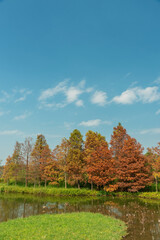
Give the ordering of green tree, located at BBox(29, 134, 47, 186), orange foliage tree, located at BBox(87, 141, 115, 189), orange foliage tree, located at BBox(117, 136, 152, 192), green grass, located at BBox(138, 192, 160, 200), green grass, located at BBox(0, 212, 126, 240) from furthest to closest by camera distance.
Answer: green tree, located at BBox(29, 134, 47, 186) → orange foliage tree, located at BBox(87, 141, 115, 189) → orange foliage tree, located at BBox(117, 136, 152, 192) → green grass, located at BBox(138, 192, 160, 200) → green grass, located at BBox(0, 212, 126, 240)

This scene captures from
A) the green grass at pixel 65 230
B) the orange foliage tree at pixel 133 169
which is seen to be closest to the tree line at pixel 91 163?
the orange foliage tree at pixel 133 169

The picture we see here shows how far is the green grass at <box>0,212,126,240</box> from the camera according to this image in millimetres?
10953

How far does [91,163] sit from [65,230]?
2644 centimetres

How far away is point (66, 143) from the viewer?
43594 millimetres

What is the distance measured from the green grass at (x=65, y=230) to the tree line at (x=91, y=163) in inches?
859

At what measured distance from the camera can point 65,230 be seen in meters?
12.1

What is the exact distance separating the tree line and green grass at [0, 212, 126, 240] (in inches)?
859

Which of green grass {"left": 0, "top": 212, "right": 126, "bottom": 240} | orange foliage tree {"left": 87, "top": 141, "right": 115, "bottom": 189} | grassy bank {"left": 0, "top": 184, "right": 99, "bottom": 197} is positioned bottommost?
grassy bank {"left": 0, "top": 184, "right": 99, "bottom": 197}

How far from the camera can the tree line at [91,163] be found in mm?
35562

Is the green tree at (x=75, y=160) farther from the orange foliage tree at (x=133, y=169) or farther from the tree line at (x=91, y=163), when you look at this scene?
the orange foliage tree at (x=133, y=169)

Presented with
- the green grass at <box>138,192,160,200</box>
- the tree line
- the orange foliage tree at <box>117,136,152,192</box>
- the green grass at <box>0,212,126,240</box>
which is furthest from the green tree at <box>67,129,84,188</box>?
the green grass at <box>0,212,126,240</box>

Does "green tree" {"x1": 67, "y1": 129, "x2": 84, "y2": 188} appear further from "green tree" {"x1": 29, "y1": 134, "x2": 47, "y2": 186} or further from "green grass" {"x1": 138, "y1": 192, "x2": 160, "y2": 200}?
"green grass" {"x1": 138, "y1": 192, "x2": 160, "y2": 200}

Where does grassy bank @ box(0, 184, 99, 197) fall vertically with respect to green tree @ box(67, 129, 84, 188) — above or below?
below

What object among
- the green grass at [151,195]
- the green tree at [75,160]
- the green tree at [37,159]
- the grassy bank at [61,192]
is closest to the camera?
the green grass at [151,195]
